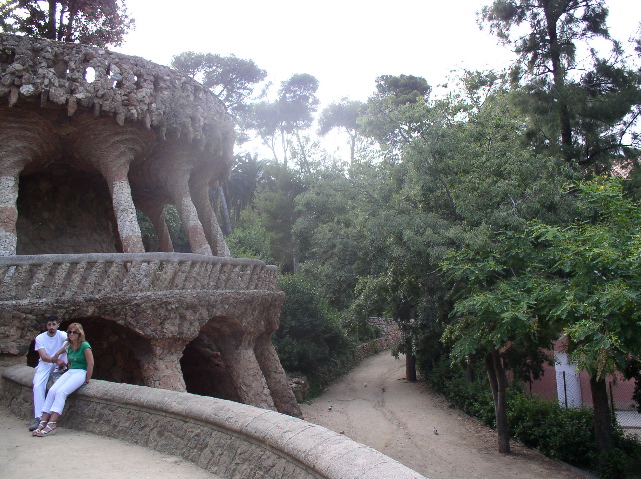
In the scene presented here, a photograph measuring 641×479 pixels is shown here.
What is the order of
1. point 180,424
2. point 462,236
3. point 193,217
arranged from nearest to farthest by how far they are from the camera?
point 180,424 → point 462,236 → point 193,217

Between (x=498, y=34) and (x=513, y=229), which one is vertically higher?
(x=498, y=34)

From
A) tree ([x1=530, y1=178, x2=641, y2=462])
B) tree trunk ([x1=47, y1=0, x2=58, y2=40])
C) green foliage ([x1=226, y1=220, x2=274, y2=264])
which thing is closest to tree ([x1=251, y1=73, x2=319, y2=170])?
green foliage ([x1=226, y1=220, x2=274, y2=264])

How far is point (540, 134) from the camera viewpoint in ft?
46.4

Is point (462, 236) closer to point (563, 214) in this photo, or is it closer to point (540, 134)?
point (563, 214)

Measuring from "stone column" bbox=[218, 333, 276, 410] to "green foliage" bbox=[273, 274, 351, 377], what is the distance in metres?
7.60

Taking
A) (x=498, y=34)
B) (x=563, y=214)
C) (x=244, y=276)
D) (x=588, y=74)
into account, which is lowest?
(x=244, y=276)

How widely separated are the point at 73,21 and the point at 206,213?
8472mm

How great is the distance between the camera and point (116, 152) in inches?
452

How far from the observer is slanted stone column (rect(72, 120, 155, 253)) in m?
11.1

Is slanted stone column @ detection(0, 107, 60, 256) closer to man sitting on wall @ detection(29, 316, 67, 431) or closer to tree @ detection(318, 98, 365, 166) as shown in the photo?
man sitting on wall @ detection(29, 316, 67, 431)

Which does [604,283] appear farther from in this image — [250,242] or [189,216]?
[250,242]

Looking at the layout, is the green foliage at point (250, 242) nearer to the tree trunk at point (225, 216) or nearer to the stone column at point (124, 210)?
the tree trunk at point (225, 216)

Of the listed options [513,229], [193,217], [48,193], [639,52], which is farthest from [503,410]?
[48,193]

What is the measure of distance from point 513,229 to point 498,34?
7807 mm
